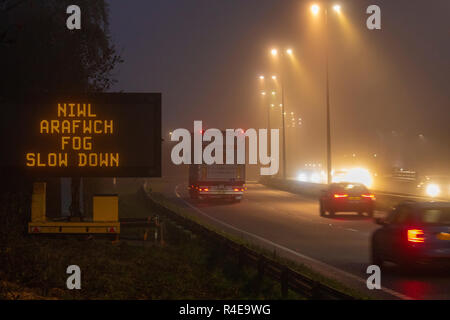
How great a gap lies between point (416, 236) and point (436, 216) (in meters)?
0.60

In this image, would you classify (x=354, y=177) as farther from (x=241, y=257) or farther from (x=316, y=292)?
(x=316, y=292)

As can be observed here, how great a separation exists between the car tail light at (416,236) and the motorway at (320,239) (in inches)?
28.2

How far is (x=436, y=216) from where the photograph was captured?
16391 mm

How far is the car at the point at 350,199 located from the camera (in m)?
36.1

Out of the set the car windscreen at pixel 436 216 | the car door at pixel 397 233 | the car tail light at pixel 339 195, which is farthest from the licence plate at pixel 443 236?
the car tail light at pixel 339 195

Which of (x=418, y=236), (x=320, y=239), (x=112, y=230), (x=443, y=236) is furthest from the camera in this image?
(x=320, y=239)

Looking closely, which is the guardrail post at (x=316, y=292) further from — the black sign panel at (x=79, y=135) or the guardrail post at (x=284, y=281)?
the black sign panel at (x=79, y=135)

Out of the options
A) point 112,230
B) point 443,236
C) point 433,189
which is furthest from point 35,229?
point 433,189

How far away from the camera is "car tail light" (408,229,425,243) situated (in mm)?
16125

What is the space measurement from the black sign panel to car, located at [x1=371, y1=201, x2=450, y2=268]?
17.1 feet
